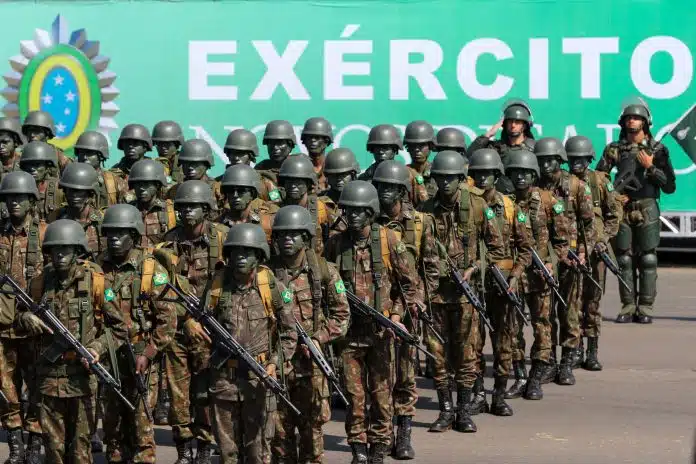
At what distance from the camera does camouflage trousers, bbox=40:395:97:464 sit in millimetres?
10953

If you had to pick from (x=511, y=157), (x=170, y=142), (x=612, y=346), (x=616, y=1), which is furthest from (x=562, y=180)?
(x=616, y=1)

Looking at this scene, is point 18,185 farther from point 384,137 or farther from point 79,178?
point 384,137

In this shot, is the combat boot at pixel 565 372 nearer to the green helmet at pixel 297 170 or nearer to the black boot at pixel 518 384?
the black boot at pixel 518 384

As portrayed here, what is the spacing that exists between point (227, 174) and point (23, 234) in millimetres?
1652

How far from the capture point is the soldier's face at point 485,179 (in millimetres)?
14539

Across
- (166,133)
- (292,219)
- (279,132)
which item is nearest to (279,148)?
(279,132)

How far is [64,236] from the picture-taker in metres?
11.1

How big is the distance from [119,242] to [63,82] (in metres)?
12.6

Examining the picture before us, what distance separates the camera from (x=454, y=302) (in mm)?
13734

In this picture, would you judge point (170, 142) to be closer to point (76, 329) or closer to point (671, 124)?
point (76, 329)

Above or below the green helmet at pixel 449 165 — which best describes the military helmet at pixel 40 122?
above

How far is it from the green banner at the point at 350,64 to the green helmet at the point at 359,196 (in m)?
10.8

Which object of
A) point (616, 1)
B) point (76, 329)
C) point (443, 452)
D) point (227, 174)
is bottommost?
point (443, 452)

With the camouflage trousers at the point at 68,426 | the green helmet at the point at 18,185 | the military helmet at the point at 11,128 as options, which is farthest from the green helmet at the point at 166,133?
the camouflage trousers at the point at 68,426
